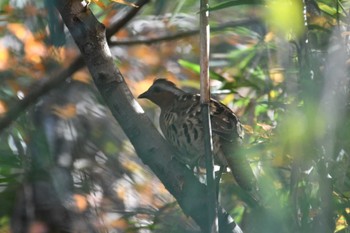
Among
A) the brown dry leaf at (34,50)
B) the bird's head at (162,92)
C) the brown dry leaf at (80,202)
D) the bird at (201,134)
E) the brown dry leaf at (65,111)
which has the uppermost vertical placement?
the brown dry leaf at (34,50)

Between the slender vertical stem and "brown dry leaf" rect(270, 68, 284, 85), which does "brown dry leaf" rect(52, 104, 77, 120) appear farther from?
the slender vertical stem

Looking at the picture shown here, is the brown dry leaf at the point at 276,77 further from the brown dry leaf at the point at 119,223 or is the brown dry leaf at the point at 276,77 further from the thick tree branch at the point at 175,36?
the brown dry leaf at the point at 119,223

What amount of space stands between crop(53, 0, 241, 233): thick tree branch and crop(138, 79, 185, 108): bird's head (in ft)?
3.10

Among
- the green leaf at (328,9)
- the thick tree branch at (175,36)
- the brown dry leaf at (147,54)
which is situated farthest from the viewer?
the brown dry leaf at (147,54)

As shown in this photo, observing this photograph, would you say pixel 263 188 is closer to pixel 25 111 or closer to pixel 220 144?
pixel 220 144

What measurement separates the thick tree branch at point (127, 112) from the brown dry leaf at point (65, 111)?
1397mm

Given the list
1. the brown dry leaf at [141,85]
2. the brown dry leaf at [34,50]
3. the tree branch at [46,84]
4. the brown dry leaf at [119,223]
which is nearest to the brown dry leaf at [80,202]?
the brown dry leaf at [119,223]

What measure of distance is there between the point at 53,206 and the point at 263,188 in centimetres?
120

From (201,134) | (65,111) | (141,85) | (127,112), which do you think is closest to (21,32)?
(65,111)

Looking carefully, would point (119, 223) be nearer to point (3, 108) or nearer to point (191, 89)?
point (3, 108)

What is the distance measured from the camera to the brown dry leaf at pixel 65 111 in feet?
12.2

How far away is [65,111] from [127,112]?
4.80 ft

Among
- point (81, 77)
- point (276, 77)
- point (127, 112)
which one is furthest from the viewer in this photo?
point (81, 77)

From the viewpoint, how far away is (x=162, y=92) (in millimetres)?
3387
